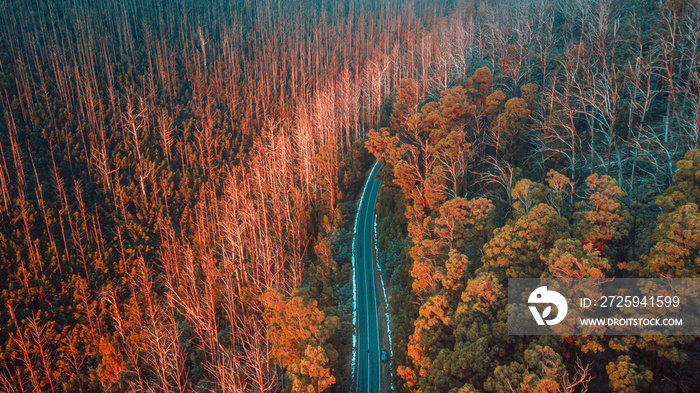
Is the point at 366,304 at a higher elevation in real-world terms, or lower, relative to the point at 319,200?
lower

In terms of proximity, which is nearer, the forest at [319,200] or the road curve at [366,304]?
the forest at [319,200]

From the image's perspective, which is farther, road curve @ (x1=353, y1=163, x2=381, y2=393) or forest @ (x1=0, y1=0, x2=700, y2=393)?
road curve @ (x1=353, y1=163, x2=381, y2=393)

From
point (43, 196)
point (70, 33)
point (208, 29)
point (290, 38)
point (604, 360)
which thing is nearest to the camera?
point (604, 360)

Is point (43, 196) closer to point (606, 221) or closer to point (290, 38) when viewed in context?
point (606, 221)

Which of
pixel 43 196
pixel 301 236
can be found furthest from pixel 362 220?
pixel 43 196

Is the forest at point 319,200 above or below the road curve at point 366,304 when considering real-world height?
above
